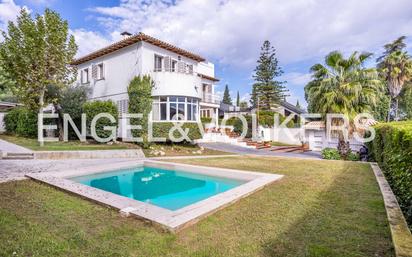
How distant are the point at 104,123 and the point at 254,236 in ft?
55.2

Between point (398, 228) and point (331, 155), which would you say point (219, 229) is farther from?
point (331, 155)

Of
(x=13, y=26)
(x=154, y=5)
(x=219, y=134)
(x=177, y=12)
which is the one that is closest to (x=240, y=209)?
(x=154, y=5)

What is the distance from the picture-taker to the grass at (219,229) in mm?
4293

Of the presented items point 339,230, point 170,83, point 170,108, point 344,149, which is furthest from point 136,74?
point 339,230

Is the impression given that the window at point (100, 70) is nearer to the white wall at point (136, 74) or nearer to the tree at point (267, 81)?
the white wall at point (136, 74)

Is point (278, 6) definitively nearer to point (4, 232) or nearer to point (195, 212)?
point (195, 212)

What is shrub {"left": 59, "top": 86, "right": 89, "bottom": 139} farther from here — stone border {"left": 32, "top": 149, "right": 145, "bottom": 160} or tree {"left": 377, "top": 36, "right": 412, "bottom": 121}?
tree {"left": 377, "top": 36, "right": 412, "bottom": 121}

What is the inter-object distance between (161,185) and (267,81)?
3680 cm

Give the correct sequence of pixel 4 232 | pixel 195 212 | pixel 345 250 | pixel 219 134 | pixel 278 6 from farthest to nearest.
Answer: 1. pixel 219 134
2. pixel 278 6
3. pixel 195 212
4. pixel 4 232
5. pixel 345 250

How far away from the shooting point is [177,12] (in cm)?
2050

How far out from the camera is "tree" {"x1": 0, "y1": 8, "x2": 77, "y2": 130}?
17578 millimetres

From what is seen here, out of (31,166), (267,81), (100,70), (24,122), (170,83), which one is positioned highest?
(267,81)

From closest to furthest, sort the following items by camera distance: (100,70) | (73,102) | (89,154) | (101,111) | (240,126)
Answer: (89,154), (101,111), (73,102), (100,70), (240,126)

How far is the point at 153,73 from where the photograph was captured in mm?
20625
